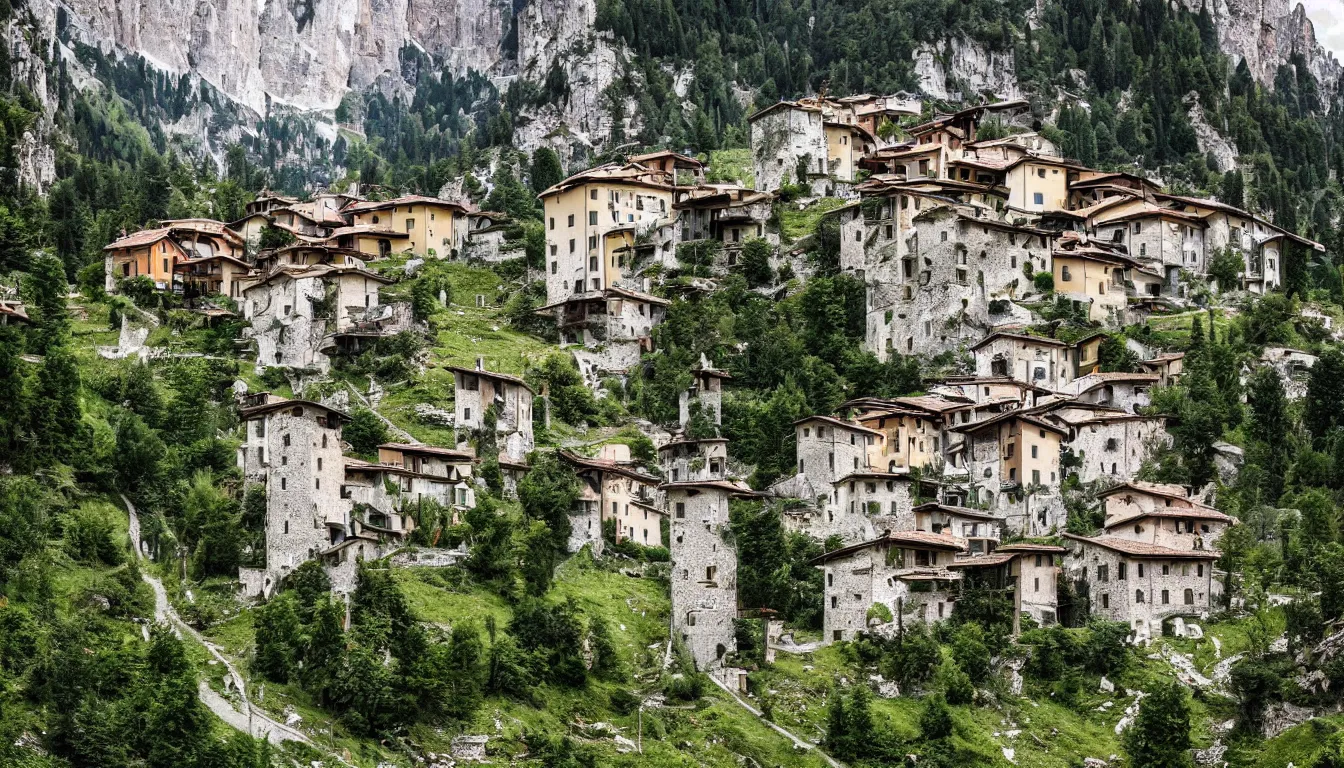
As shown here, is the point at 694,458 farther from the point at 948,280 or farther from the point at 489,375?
the point at 948,280

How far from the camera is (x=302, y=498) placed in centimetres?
9094

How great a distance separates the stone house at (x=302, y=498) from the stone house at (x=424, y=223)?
142 ft

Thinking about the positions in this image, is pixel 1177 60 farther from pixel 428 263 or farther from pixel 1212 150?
pixel 428 263

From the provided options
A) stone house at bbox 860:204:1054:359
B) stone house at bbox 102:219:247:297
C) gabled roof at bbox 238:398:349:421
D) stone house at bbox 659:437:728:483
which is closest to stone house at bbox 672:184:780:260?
stone house at bbox 860:204:1054:359

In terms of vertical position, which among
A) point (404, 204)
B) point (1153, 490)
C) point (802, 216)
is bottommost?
point (1153, 490)

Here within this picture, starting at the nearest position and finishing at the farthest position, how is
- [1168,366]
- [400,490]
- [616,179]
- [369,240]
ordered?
[400,490], [1168,366], [616,179], [369,240]

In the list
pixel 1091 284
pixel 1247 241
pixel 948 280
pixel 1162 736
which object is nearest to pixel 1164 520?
pixel 1162 736

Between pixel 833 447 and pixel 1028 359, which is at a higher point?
pixel 1028 359

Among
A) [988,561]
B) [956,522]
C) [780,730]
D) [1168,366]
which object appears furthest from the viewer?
[1168,366]

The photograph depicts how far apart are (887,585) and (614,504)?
46.9 feet

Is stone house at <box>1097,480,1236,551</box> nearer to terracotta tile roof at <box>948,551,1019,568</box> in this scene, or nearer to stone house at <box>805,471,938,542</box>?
terracotta tile roof at <box>948,551,1019,568</box>

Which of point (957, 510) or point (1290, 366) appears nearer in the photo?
point (957, 510)

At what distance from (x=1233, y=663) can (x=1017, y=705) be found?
30.4ft

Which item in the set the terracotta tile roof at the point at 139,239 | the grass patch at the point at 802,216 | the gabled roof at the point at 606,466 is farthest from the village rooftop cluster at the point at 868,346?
the grass patch at the point at 802,216
